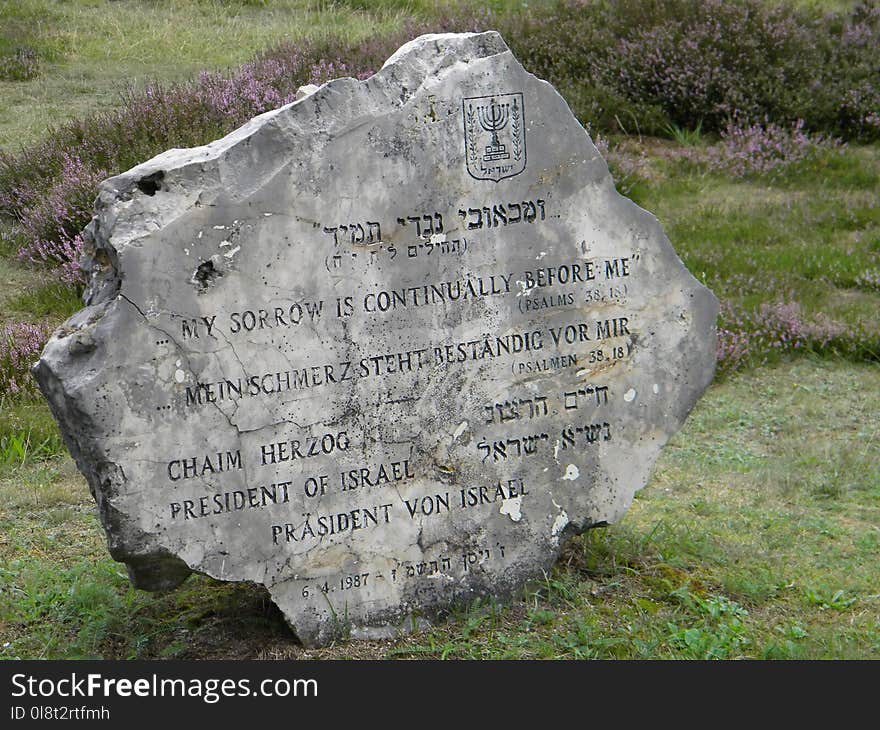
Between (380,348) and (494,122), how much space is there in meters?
0.91

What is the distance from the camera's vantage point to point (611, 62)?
1137cm

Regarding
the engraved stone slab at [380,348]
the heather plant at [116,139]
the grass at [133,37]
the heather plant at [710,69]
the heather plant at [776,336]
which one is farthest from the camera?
the grass at [133,37]

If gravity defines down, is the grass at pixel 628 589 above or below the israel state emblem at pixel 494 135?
below

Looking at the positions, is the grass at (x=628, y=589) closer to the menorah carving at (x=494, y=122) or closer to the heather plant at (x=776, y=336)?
the heather plant at (x=776, y=336)

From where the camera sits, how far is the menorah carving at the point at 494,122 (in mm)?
4520

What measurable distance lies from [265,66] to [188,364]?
7191 mm

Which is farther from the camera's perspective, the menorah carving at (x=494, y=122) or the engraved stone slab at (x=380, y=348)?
the menorah carving at (x=494, y=122)

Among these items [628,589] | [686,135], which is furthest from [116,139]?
[628,589]

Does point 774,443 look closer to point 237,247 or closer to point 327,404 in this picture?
point 327,404

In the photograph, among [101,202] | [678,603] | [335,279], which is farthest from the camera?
[678,603]

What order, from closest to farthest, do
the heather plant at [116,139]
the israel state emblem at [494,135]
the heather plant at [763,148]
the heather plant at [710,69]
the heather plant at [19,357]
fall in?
1. the israel state emblem at [494,135]
2. the heather plant at [19,357]
3. the heather plant at [116,139]
4. the heather plant at [763,148]
5. the heather plant at [710,69]

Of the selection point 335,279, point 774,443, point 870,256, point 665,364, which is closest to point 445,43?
point 335,279

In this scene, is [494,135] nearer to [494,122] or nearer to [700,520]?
[494,122]

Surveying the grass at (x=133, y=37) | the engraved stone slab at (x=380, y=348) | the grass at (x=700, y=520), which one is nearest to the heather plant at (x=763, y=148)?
the grass at (x=700, y=520)
